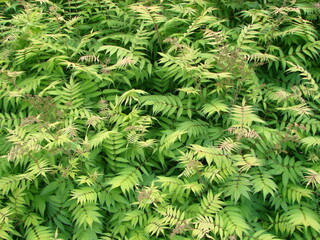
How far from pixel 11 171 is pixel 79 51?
172cm

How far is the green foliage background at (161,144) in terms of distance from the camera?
10.9 ft

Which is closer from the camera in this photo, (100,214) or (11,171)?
(100,214)

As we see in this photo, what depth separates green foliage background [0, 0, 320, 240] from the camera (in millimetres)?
3314

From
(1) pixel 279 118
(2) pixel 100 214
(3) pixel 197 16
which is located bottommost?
(2) pixel 100 214

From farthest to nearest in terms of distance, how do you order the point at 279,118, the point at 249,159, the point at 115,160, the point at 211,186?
the point at 279,118 → the point at 115,160 → the point at 211,186 → the point at 249,159

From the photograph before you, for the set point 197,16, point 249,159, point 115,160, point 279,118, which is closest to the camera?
point 249,159

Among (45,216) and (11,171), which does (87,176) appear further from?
(11,171)

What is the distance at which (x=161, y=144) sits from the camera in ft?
12.2

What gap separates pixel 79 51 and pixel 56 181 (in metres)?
1.75

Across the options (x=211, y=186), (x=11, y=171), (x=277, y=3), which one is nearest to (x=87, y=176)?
(x=11, y=171)

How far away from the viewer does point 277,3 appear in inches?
192

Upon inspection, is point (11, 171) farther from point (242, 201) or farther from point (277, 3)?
point (277, 3)

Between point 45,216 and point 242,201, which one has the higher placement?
point 242,201

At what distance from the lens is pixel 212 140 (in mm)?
3801
